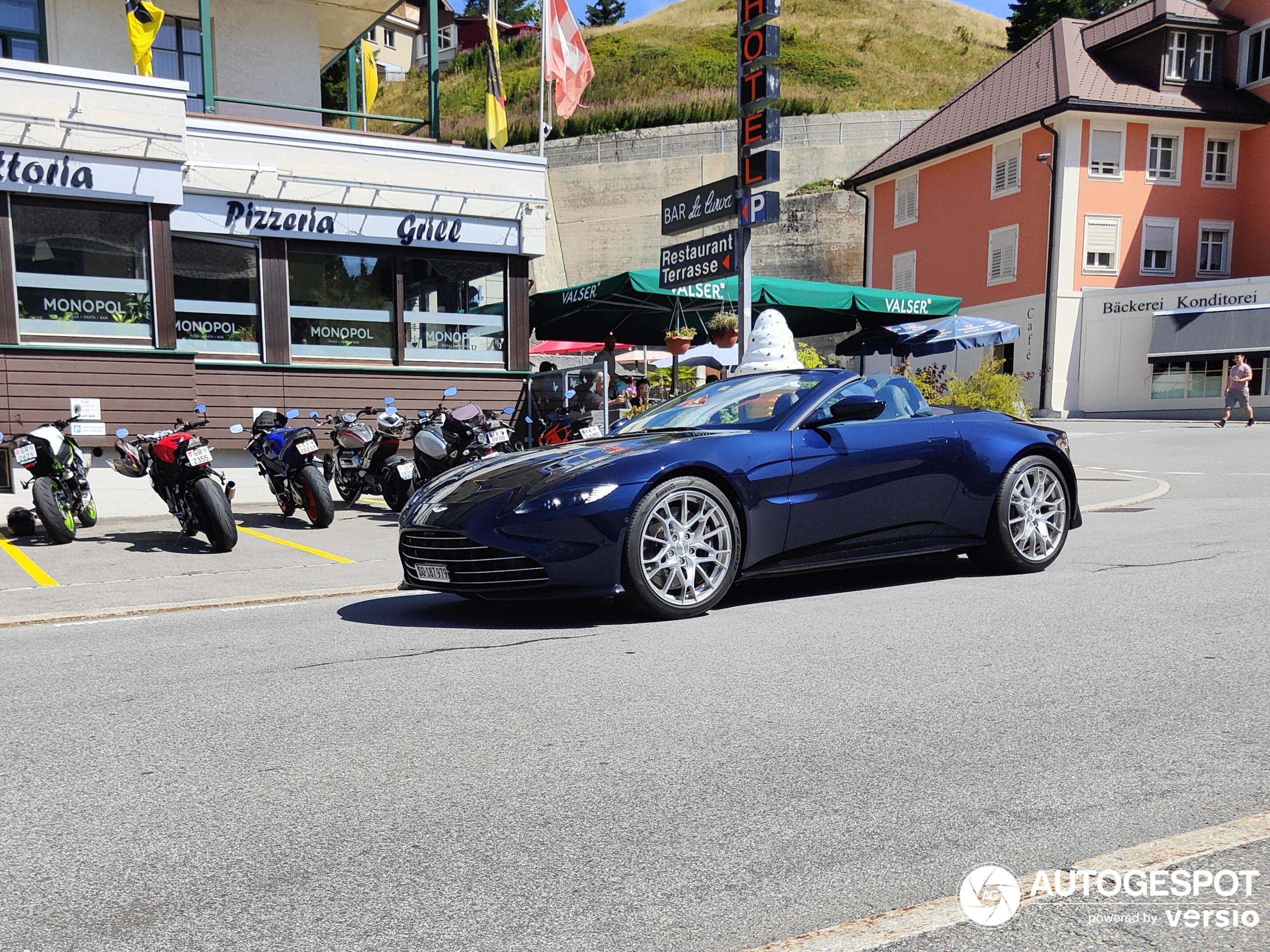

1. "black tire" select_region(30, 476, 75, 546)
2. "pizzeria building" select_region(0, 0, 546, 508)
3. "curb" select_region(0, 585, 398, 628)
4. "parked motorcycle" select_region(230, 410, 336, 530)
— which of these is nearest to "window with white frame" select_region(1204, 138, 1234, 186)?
"pizzeria building" select_region(0, 0, 546, 508)

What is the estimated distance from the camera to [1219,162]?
35750 mm

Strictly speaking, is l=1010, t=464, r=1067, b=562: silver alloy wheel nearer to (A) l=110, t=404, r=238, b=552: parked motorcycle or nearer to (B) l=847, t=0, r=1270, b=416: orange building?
(A) l=110, t=404, r=238, b=552: parked motorcycle

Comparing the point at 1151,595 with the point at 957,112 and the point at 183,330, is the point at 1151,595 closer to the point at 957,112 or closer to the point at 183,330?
the point at 183,330

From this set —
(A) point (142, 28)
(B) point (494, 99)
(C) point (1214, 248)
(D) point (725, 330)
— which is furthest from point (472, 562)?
(C) point (1214, 248)

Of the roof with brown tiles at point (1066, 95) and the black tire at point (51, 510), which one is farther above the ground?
the roof with brown tiles at point (1066, 95)

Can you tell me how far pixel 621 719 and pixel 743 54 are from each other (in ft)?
30.8

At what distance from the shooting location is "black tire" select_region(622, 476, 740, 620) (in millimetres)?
5723

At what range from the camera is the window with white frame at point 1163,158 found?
3500 cm

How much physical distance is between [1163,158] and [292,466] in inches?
1274

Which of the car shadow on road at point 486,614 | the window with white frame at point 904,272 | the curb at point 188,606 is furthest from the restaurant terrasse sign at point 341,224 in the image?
the window with white frame at point 904,272

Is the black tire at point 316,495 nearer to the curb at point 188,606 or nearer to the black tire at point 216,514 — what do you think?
the black tire at point 216,514

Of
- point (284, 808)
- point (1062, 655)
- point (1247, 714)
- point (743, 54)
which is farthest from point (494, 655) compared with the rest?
point (743, 54)

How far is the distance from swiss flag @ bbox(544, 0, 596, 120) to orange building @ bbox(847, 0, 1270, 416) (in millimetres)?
16931

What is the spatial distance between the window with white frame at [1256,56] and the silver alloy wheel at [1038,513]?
114 ft
